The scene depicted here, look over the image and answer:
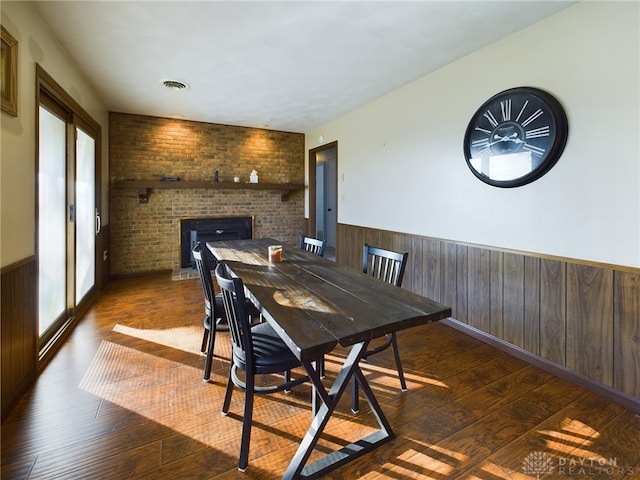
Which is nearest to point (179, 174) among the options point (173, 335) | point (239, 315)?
point (173, 335)

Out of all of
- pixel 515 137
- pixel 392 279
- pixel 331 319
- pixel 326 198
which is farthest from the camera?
pixel 326 198

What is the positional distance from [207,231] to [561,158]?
15.9ft

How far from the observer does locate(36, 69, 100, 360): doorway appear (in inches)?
94.1

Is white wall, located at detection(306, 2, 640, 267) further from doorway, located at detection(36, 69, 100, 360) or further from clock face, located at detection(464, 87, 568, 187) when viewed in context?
doorway, located at detection(36, 69, 100, 360)

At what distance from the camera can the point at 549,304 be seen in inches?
89.2

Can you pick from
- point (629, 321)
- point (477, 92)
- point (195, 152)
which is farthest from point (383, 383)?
point (195, 152)

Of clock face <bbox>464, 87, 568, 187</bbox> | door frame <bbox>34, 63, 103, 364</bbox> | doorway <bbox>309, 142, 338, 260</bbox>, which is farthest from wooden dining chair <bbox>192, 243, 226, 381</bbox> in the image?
doorway <bbox>309, 142, 338, 260</bbox>

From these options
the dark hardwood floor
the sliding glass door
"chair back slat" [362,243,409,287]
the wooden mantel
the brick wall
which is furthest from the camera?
the brick wall

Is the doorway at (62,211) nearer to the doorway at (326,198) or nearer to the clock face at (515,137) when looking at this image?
the clock face at (515,137)

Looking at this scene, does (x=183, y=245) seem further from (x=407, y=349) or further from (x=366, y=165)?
(x=407, y=349)

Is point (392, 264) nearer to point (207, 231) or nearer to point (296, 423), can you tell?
point (296, 423)

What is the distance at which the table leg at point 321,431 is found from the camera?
51.9 inches

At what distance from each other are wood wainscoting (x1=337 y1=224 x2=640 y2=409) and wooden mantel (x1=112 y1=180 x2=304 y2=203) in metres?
3.16

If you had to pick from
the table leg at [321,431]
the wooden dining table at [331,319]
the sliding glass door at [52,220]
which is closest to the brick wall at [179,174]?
the sliding glass door at [52,220]
